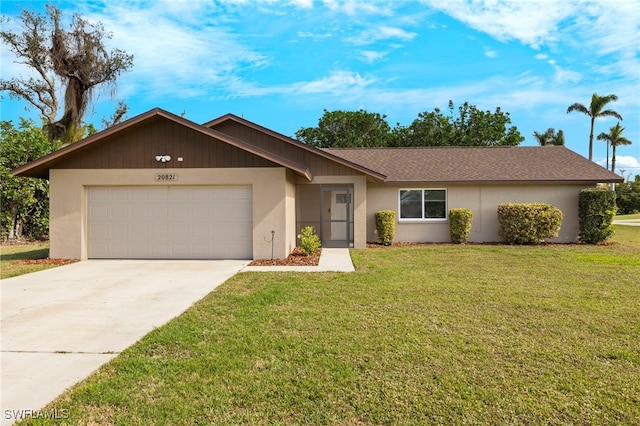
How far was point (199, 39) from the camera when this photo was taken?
13.4 meters

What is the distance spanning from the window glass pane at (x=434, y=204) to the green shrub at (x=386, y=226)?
1797 mm

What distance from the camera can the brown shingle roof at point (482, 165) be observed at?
15.6 metres

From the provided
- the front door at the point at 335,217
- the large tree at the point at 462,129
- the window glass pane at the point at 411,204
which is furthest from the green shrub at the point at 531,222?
the large tree at the point at 462,129

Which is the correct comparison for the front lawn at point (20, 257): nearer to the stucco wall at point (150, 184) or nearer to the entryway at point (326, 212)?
the stucco wall at point (150, 184)

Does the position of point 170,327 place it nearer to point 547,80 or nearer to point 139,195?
point 139,195

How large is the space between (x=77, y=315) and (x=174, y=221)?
19.2ft

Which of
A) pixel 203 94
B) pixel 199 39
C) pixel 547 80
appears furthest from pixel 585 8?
pixel 203 94

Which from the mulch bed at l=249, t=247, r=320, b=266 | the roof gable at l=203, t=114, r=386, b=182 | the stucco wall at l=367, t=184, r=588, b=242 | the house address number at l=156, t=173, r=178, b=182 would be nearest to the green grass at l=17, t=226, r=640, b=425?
the mulch bed at l=249, t=247, r=320, b=266

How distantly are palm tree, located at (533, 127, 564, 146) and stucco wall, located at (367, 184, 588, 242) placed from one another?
36049 millimetres

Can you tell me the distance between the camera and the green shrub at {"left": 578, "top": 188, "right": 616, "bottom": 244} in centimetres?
1499

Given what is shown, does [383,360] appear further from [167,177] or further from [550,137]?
[550,137]

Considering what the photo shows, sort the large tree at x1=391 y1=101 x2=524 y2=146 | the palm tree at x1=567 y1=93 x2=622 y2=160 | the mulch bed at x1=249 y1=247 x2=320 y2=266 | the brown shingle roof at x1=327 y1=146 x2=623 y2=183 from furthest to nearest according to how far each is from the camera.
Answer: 1. the palm tree at x1=567 y1=93 x2=622 y2=160
2. the large tree at x1=391 y1=101 x2=524 y2=146
3. the brown shingle roof at x1=327 y1=146 x2=623 y2=183
4. the mulch bed at x1=249 y1=247 x2=320 y2=266

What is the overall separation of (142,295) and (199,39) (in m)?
9.64

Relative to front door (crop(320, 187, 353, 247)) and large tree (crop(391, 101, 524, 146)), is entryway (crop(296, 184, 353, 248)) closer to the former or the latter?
front door (crop(320, 187, 353, 247))
